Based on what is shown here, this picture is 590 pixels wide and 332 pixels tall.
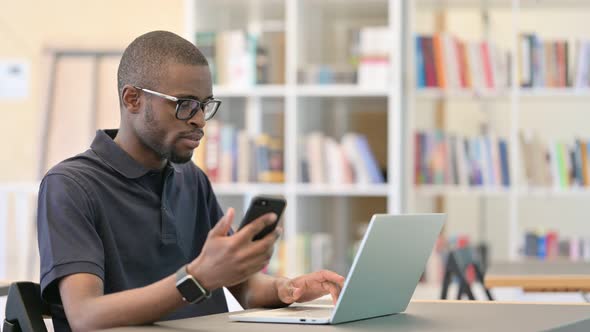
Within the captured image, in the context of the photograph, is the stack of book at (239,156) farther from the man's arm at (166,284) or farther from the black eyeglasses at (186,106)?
the man's arm at (166,284)

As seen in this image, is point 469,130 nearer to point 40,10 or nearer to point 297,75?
point 297,75

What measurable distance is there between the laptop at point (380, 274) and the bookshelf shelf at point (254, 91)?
3.25 m

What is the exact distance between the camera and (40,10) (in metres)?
7.32

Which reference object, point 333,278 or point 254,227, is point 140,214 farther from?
point 254,227

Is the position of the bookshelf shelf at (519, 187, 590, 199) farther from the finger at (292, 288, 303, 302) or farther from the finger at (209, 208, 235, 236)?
the finger at (209, 208, 235, 236)

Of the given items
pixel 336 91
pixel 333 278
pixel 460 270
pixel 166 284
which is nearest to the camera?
pixel 166 284

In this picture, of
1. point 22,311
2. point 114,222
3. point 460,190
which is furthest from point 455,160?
point 22,311

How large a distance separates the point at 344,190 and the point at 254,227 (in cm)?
362

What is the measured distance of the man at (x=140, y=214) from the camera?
1.83 m

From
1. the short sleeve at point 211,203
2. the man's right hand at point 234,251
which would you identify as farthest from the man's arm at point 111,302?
the short sleeve at point 211,203

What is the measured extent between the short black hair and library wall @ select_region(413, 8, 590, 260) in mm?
4030

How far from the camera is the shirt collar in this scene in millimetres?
2121

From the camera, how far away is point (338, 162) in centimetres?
523

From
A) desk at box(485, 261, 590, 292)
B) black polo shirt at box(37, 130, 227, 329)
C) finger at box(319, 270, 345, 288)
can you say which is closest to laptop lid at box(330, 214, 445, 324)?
finger at box(319, 270, 345, 288)
